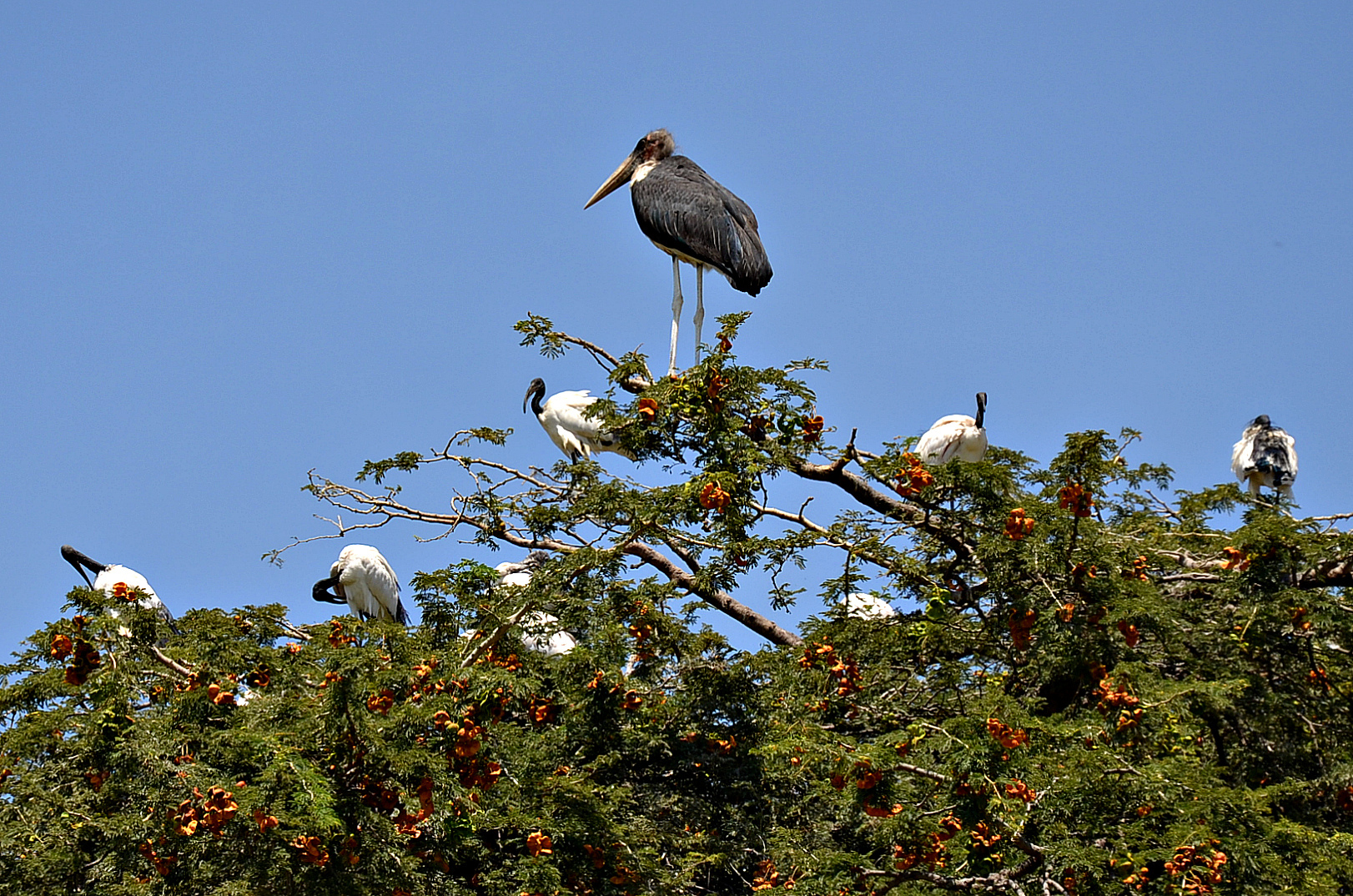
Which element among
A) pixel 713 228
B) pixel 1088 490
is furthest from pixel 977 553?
pixel 713 228

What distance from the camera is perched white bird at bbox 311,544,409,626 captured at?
12250 millimetres

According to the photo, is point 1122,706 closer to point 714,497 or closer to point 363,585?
point 714,497

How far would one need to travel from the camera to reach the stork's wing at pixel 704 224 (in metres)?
9.70

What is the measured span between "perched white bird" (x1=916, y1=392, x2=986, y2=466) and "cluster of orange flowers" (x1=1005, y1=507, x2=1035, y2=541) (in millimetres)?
5206

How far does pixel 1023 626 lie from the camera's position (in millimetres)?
5910

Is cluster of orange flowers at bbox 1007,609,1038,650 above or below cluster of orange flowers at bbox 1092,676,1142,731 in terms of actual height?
above

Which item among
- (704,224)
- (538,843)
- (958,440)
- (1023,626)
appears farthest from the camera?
(958,440)

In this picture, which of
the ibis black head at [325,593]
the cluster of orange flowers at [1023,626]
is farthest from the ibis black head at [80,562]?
the cluster of orange flowers at [1023,626]

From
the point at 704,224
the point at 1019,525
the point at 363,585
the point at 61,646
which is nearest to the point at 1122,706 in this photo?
the point at 1019,525

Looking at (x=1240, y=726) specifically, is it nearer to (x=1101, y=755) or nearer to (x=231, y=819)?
(x=1101, y=755)

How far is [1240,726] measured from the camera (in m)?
6.30

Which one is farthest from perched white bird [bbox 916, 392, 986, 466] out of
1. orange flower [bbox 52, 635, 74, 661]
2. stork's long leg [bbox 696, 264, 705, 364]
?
orange flower [bbox 52, 635, 74, 661]

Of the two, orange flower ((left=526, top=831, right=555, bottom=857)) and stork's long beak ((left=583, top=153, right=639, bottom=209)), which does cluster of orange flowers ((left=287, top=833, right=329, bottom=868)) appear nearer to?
orange flower ((left=526, top=831, right=555, bottom=857))

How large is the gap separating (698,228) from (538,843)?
561 cm
